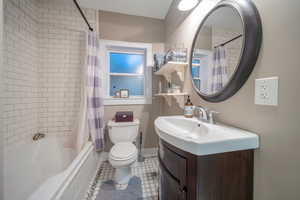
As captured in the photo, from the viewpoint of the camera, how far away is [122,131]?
172cm

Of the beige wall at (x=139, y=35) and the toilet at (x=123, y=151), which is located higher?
the beige wall at (x=139, y=35)

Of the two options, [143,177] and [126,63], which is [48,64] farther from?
[143,177]

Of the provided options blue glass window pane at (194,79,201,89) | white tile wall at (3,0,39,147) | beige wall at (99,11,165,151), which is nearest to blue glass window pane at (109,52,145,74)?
beige wall at (99,11,165,151)

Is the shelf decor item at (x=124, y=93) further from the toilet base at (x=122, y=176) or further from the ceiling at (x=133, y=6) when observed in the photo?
the ceiling at (x=133, y=6)

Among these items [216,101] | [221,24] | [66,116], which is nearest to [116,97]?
[66,116]

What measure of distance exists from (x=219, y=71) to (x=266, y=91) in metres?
0.34

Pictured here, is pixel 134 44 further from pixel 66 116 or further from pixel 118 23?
pixel 66 116

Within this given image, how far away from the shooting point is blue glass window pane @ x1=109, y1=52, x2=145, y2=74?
2064 mm

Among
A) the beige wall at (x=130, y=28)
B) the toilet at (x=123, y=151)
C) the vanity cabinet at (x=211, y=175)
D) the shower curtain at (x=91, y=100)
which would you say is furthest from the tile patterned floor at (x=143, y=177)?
the beige wall at (x=130, y=28)

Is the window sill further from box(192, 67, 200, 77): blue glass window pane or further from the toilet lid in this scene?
box(192, 67, 200, 77): blue glass window pane

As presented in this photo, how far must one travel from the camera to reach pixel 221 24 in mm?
877

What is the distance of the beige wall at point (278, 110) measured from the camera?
0.50 m

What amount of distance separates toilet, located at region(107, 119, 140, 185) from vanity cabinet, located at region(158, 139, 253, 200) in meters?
0.74

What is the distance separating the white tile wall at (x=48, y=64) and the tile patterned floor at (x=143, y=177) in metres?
0.84
